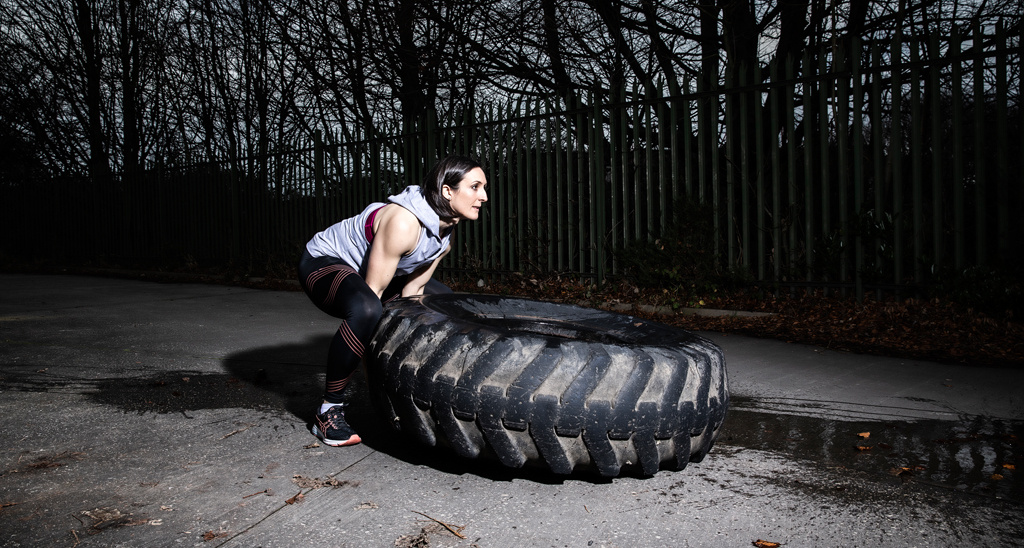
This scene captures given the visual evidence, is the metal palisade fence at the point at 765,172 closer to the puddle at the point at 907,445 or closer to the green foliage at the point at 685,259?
the green foliage at the point at 685,259

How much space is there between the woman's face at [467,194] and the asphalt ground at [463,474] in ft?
3.16

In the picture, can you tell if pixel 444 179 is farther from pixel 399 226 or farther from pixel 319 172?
pixel 319 172

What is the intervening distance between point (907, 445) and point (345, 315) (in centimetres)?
224

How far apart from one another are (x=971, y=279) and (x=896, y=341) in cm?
107

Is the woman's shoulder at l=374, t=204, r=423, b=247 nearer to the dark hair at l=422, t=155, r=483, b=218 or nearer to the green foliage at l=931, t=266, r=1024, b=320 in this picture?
the dark hair at l=422, t=155, r=483, b=218

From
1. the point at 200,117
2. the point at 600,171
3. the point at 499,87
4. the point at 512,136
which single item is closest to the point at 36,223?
the point at 200,117

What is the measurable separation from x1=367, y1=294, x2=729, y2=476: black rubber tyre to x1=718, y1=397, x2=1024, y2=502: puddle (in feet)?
1.80

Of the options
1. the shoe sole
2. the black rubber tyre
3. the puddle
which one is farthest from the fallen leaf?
the puddle

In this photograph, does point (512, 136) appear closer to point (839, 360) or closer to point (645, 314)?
A: point (645, 314)

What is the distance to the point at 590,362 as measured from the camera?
7.09 ft

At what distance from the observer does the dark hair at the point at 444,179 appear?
290 cm

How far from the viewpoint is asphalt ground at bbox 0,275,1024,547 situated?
6.34ft

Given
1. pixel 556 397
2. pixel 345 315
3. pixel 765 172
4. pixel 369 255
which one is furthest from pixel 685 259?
pixel 556 397

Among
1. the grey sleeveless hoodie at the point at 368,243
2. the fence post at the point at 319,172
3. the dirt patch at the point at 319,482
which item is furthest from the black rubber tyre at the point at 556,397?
the fence post at the point at 319,172
